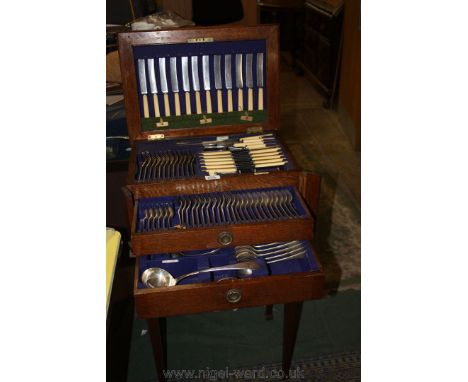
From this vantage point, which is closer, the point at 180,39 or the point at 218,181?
the point at 218,181

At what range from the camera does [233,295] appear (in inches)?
50.9

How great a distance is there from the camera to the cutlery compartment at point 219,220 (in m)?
1.34


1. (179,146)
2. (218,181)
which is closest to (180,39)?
(179,146)

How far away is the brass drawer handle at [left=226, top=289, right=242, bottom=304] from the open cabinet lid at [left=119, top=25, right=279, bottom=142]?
70 cm

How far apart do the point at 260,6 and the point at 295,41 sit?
0.51 meters

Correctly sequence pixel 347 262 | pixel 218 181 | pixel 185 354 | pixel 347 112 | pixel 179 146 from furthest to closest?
pixel 347 112, pixel 347 262, pixel 185 354, pixel 179 146, pixel 218 181

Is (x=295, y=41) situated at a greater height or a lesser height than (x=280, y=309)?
greater

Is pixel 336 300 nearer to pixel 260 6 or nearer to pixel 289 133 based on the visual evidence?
pixel 289 133

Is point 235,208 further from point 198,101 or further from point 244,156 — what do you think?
point 198,101

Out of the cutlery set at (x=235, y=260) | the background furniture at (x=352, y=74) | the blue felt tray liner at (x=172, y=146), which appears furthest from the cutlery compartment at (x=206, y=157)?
the background furniture at (x=352, y=74)

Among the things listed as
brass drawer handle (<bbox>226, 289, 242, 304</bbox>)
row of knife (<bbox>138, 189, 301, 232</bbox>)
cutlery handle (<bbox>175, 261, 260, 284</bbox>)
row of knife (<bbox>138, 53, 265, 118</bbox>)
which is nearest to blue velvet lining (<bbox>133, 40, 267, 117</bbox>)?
row of knife (<bbox>138, 53, 265, 118</bbox>)

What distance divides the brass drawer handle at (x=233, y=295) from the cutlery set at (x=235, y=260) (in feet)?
0.24

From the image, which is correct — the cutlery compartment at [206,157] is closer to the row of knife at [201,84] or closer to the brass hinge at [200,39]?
the row of knife at [201,84]

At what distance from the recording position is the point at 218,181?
1496 millimetres
